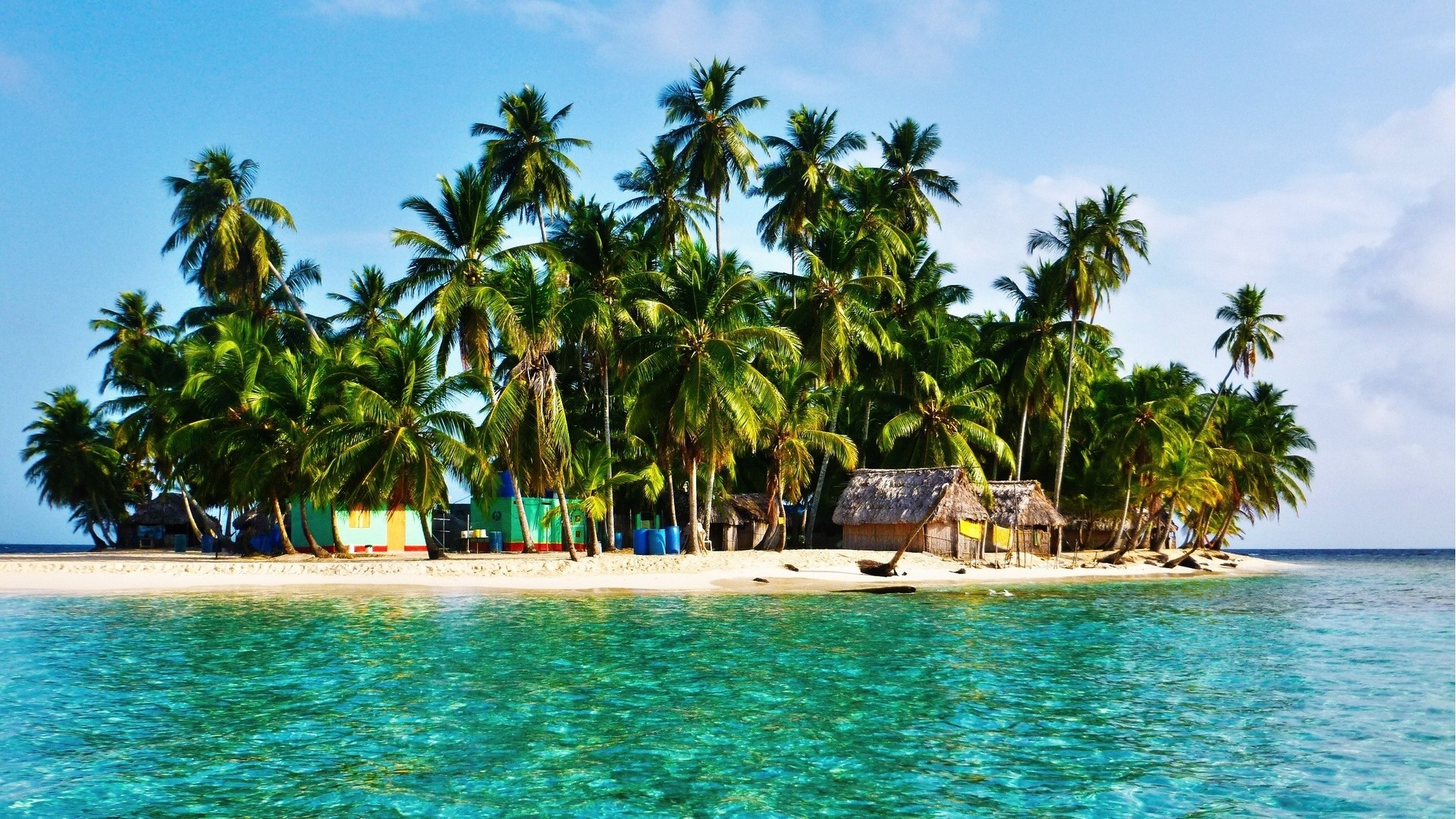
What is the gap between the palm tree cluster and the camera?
24.5 m

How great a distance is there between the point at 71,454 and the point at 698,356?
31777 mm

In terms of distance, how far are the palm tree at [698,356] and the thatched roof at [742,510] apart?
7.58 m

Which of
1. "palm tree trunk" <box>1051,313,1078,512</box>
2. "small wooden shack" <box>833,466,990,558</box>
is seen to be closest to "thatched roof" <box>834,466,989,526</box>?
"small wooden shack" <box>833,466,990,558</box>

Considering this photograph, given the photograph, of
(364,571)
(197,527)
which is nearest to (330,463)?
(364,571)

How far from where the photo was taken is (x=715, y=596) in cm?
2025

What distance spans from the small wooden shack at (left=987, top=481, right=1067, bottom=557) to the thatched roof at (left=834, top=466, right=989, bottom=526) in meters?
1.04

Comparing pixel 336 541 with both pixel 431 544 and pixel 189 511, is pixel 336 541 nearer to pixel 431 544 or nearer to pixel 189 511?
pixel 431 544

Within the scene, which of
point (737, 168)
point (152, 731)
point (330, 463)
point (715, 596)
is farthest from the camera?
point (737, 168)

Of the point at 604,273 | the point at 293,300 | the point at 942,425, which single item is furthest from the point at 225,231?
the point at 942,425

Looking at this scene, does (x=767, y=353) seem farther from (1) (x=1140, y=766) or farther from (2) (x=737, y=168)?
(1) (x=1140, y=766)

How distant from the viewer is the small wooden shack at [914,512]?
30734mm

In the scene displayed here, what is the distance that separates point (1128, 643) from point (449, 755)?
33.1 ft

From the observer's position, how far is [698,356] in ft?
82.6

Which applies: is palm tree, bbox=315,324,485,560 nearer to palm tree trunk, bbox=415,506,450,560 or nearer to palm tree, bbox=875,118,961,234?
palm tree trunk, bbox=415,506,450,560
